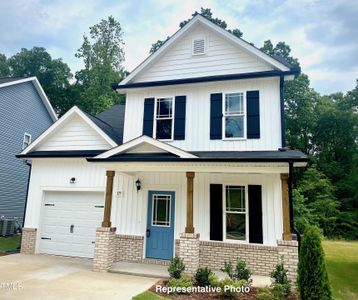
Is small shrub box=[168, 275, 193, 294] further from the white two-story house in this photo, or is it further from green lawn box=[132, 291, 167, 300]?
the white two-story house

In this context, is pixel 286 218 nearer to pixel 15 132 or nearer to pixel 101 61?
pixel 15 132

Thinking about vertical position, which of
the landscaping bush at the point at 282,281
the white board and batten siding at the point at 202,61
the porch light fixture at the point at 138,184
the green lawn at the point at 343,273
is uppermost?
the white board and batten siding at the point at 202,61

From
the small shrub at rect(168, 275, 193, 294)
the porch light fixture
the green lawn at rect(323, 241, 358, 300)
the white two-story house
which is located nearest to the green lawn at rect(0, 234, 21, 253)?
the white two-story house

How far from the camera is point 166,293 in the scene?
247 inches

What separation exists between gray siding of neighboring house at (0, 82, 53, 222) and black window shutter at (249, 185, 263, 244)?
13225 mm

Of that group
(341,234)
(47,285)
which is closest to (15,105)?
(47,285)

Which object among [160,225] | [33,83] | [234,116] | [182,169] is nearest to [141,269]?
[160,225]

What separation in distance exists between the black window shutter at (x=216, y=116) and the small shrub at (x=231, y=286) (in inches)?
183

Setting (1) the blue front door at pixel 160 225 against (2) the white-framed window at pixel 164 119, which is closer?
(1) the blue front door at pixel 160 225

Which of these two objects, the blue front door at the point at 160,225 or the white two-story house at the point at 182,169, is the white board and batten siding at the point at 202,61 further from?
the blue front door at the point at 160,225

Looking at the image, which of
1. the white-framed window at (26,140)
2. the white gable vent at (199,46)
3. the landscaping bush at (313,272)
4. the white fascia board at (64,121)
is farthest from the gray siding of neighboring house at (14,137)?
the landscaping bush at (313,272)

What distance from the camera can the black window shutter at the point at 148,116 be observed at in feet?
34.2

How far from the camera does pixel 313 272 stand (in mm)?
5480

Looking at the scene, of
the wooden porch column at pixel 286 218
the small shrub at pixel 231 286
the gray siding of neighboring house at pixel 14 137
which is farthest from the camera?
the gray siding of neighboring house at pixel 14 137
